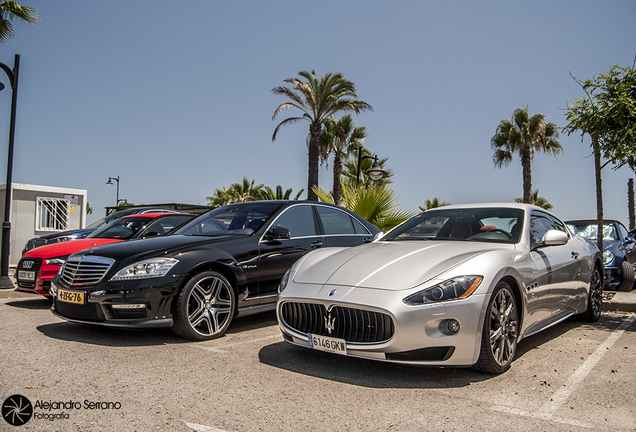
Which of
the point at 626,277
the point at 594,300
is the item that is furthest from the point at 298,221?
the point at 626,277

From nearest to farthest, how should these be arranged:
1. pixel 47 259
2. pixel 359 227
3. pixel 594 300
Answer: pixel 594 300 < pixel 47 259 < pixel 359 227

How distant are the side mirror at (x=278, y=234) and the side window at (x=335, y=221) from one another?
Answer: 1.04m

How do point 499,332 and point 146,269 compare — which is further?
point 146,269

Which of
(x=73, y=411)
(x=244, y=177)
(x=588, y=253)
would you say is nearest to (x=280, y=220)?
(x=73, y=411)

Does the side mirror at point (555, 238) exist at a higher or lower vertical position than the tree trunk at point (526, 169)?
lower

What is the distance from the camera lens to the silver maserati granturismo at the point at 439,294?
3387 mm

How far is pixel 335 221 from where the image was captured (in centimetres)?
679

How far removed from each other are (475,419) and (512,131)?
28173 mm

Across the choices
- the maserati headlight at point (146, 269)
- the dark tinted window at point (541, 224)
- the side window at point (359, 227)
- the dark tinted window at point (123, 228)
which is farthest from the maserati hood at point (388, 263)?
the dark tinted window at point (123, 228)

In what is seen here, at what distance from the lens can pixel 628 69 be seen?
5.93 metres

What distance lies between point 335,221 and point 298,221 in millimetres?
729

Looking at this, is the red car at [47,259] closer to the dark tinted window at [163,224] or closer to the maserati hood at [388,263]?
the dark tinted window at [163,224]

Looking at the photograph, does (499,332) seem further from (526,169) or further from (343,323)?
(526,169)

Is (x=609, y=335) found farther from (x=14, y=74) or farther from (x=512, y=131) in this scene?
(x=512, y=131)
